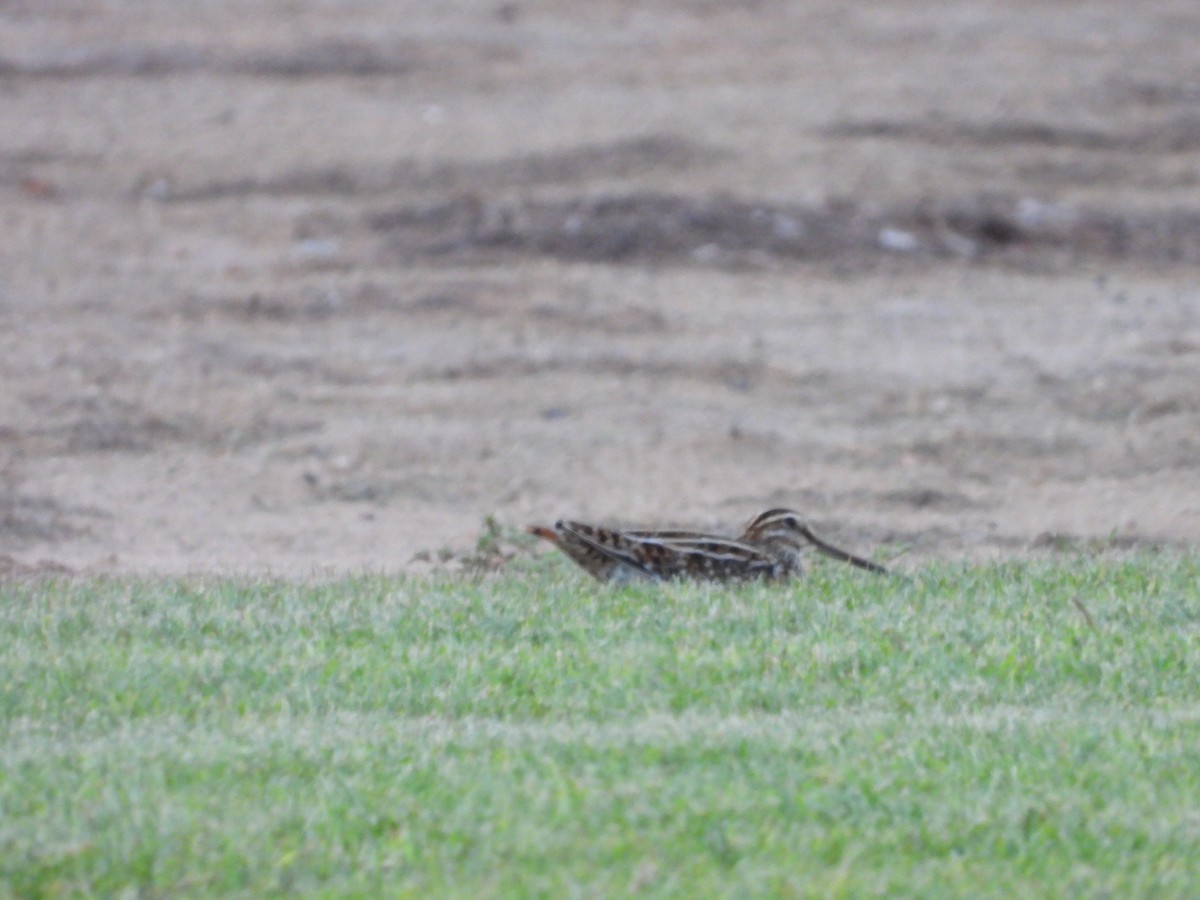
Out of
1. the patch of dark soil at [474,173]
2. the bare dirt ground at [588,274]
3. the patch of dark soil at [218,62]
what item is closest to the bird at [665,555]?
the bare dirt ground at [588,274]

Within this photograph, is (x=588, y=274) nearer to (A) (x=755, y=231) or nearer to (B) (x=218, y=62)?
(A) (x=755, y=231)

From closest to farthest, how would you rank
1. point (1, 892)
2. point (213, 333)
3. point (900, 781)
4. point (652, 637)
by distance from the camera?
point (1, 892) → point (900, 781) → point (652, 637) → point (213, 333)

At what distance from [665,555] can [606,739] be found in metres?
1.99

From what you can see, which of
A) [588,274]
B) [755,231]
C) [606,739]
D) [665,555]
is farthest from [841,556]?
[755,231]

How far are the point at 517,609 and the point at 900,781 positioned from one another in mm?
2095

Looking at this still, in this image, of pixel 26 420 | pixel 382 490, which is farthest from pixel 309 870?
pixel 26 420

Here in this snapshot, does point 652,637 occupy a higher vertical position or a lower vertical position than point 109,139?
lower

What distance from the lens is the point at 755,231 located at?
16.1 m

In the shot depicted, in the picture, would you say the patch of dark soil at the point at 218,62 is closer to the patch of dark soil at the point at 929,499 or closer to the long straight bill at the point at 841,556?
the patch of dark soil at the point at 929,499

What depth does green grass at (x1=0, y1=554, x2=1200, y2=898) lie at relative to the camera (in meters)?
4.90

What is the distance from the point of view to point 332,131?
60.8 feet

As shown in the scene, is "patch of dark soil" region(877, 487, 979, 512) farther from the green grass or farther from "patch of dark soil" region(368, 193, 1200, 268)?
"patch of dark soil" region(368, 193, 1200, 268)

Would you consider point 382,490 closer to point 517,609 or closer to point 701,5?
point 517,609

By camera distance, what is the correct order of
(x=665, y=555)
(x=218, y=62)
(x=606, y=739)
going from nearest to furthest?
(x=606, y=739)
(x=665, y=555)
(x=218, y=62)
